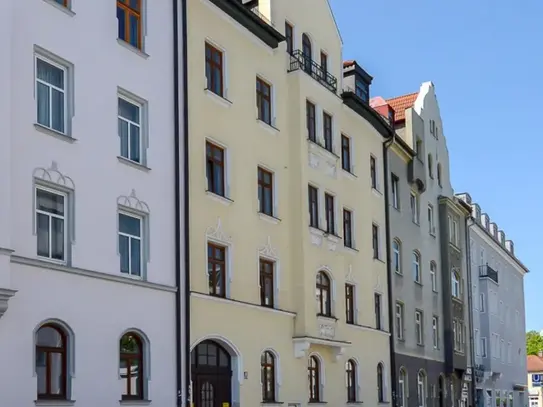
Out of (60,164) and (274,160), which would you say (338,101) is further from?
(60,164)

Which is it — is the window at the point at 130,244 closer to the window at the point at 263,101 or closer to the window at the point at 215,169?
the window at the point at 215,169

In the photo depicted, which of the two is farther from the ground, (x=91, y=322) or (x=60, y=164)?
(x=60, y=164)

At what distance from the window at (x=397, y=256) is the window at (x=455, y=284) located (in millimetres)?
8235

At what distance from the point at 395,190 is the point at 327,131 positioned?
324 inches

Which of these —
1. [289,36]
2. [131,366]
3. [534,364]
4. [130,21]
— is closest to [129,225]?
[131,366]

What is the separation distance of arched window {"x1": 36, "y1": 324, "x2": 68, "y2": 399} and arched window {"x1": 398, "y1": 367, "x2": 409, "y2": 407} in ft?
65.0

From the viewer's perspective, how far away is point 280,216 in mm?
27359

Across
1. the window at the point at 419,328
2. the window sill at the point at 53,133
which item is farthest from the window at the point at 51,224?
the window at the point at 419,328

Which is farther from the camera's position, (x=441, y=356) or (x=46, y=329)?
(x=441, y=356)

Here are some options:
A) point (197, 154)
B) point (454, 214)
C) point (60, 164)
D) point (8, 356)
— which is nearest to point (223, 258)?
point (197, 154)

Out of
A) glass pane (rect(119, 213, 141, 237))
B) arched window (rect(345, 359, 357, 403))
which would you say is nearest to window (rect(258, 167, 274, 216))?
glass pane (rect(119, 213, 141, 237))

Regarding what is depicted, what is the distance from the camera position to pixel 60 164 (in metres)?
18.5

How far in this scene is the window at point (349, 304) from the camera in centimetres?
3144

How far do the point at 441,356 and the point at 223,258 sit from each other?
20.9 m
